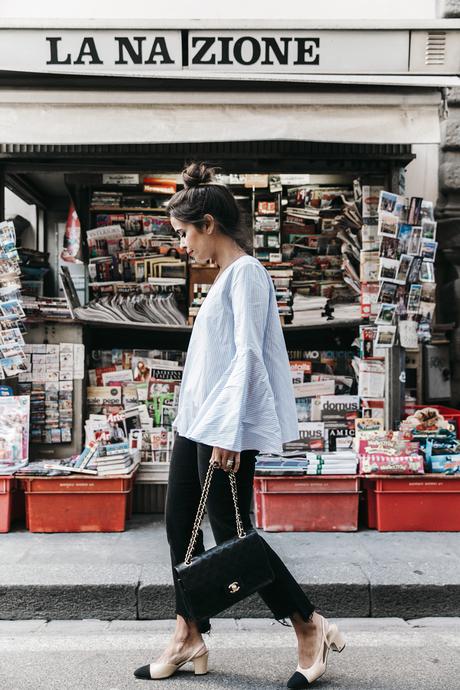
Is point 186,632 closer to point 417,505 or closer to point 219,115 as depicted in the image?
point 417,505

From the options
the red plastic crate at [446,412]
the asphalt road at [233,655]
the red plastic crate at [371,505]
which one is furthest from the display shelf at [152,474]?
the red plastic crate at [446,412]

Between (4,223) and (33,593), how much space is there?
2428mm

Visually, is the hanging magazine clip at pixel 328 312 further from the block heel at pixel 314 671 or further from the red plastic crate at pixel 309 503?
the block heel at pixel 314 671

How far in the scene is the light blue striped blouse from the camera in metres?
2.54

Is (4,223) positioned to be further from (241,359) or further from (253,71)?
(241,359)

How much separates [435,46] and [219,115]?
4.71ft

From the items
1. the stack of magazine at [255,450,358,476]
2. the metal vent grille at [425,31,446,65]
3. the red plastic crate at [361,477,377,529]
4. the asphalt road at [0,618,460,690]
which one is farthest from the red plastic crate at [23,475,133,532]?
the metal vent grille at [425,31,446,65]

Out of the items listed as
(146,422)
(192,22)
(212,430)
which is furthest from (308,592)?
(192,22)

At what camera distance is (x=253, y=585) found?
8.31 feet

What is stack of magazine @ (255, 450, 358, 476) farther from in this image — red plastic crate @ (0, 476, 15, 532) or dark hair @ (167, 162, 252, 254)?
dark hair @ (167, 162, 252, 254)

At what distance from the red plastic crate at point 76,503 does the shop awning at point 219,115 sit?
85.2 inches

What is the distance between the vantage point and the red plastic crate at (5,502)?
4.56 m

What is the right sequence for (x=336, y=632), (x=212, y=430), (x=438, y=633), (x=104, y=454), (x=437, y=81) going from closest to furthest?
(x=212, y=430), (x=336, y=632), (x=438, y=633), (x=437, y=81), (x=104, y=454)

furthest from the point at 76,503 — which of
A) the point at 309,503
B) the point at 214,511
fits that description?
the point at 214,511
